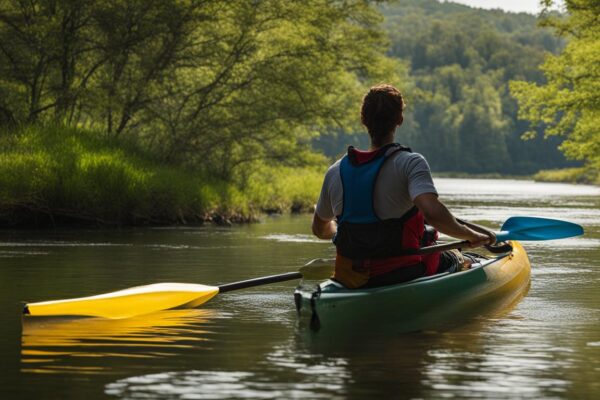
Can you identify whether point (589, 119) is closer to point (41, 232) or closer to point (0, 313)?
point (41, 232)

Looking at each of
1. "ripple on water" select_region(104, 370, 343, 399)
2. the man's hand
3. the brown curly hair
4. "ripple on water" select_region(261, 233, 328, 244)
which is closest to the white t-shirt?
the brown curly hair

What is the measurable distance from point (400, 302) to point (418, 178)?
974 millimetres

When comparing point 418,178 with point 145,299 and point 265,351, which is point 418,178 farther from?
point 145,299

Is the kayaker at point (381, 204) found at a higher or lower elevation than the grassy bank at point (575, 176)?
lower

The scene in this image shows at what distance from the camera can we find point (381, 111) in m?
6.92

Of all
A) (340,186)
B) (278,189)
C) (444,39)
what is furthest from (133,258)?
(444,39)

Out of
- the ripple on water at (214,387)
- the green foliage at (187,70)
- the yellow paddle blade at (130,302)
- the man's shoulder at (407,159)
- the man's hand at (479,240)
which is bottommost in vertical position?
the ripple on water at (214,387)

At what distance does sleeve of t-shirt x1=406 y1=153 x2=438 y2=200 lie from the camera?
22.4 ft

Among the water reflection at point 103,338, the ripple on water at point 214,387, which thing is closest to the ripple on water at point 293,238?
the water reflection at point 103,338

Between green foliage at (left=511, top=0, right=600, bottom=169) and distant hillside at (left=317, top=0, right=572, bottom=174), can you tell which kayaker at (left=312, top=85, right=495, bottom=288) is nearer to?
green foliage at (left=511, top=0, right=600, bottom=169)

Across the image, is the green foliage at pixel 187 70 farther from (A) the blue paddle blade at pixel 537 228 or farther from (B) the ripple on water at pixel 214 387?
(B) the ripple on water at pixel 214 387

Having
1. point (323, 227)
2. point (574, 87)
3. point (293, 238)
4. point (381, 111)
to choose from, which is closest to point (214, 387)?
point (381, 111)

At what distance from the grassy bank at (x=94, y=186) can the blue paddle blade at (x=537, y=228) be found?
9870mm

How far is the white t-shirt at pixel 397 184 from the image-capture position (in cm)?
684
